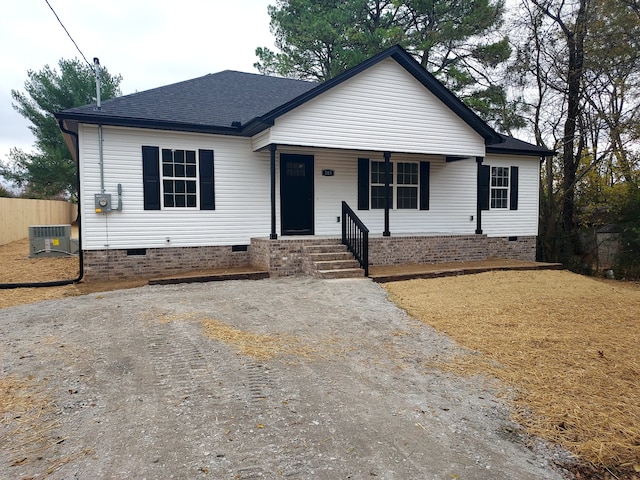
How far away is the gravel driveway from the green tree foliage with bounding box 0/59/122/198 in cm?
2113

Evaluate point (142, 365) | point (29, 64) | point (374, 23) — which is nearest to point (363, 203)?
point (142, 365)

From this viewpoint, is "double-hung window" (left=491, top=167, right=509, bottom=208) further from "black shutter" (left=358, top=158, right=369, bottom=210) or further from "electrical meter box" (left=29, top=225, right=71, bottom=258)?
"electrical meter box" (left=29, top=225, right=71, bottom=258)

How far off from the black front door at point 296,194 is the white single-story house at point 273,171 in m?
0.03

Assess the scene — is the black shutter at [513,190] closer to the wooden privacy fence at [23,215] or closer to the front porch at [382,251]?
the front porch at [382,251]

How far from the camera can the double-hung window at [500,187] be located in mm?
13633

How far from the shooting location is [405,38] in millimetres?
18812

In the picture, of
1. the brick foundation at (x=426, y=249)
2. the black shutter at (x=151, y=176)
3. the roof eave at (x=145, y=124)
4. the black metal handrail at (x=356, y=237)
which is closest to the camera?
the roof eave at (x=145, y=124)

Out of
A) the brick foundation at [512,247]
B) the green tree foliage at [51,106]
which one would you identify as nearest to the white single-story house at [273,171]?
the brick foundation at [512,247]

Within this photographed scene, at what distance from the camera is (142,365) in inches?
167

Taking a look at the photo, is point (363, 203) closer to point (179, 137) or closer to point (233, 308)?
point (179, 137)

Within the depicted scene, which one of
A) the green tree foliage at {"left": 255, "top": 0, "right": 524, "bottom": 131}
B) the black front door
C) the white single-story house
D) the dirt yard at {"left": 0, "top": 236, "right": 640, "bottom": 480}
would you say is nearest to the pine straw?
the dirt yard at {"left": 0, "top": 236, "right": 640, "bottom": 480}

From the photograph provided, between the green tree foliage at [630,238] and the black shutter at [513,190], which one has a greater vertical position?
the black shutter at [513,190]

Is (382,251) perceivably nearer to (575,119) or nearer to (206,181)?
(206,181)

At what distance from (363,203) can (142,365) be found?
8617mm
